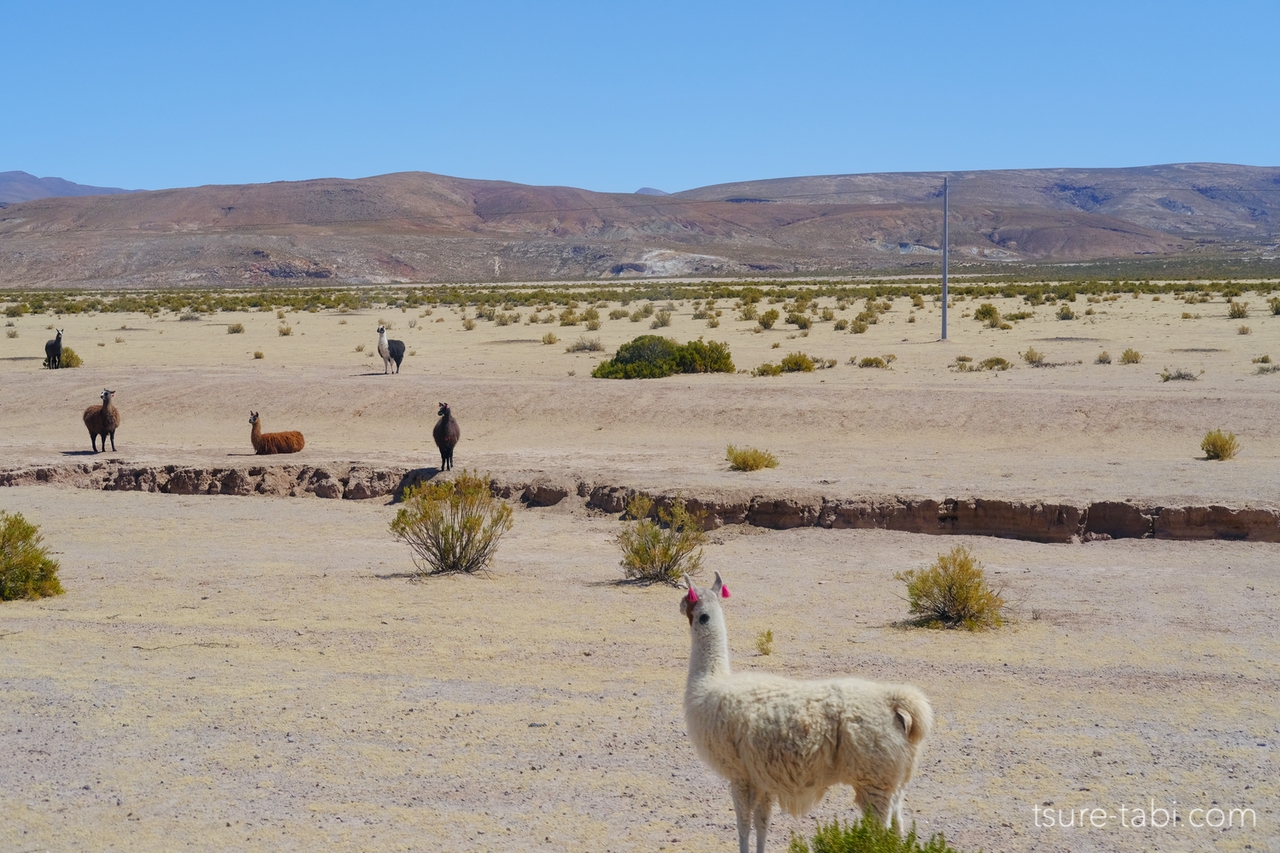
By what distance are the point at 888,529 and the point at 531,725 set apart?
308 inches

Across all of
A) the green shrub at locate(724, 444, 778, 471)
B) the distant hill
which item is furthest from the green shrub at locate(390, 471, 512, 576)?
the distant hill

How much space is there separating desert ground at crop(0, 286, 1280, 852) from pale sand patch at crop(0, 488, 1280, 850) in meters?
0.03

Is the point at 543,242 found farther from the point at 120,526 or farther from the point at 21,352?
the point at 120,526

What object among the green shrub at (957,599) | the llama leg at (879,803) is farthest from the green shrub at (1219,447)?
the llama leg at (879,803)

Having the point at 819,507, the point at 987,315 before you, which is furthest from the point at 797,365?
the point at 987,315

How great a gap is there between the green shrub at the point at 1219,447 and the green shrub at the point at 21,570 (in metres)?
15.5

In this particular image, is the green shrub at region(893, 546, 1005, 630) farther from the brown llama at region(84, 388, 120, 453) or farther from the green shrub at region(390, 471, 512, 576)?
the brown llama at region(84, 388, 120, 453)

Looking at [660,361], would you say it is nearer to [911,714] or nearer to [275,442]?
[275,442]

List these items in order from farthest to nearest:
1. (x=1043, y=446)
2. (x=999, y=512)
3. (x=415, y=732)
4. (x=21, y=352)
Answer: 1. (x=21, y=352)
2. (x=1043, y=446)
3. (x=999, y=512)
4. (x=415, y=732)

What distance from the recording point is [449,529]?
12586 millimetres

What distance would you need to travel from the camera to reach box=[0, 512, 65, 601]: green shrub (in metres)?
11.4

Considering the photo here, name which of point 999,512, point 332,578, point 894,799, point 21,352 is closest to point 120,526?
point 332,578

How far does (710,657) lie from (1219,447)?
47.4 feet

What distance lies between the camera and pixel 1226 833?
6.01 m
